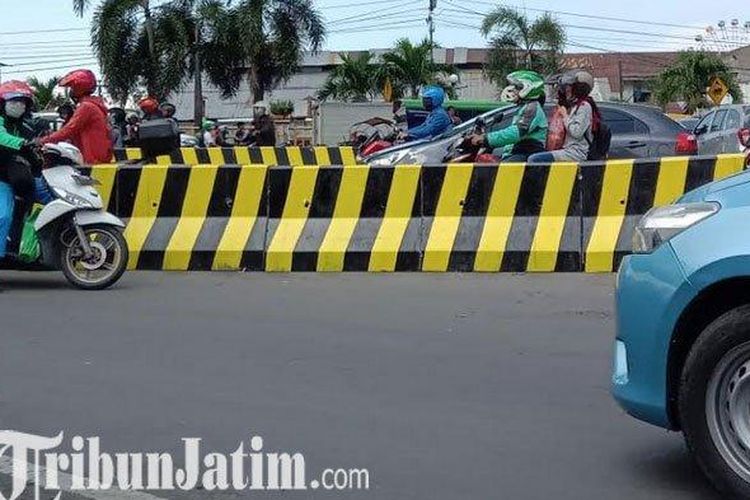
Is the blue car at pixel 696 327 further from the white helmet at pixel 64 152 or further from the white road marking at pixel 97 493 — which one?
the white helmet at pixel 64 152

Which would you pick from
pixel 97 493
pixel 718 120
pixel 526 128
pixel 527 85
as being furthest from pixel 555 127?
pixel 718 120

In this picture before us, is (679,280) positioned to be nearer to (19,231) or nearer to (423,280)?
(423,280)

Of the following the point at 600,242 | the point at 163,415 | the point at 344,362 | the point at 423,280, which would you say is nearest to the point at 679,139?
the point at 600,242

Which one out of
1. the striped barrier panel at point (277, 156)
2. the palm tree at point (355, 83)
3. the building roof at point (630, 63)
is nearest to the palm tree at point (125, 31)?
the palm tree at point (355, 83)

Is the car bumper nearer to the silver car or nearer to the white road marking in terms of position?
the white road marking

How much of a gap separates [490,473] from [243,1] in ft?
126

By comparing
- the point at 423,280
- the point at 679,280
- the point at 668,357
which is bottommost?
the point at 423,280

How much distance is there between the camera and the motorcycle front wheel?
993 centimetres

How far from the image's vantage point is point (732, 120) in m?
21.8

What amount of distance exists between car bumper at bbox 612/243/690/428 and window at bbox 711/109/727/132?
18.5 metres

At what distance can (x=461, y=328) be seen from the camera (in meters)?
8.37

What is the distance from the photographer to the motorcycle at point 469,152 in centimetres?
1264

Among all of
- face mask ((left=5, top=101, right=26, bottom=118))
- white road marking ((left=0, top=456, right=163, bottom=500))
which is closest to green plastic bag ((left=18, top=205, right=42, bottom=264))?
face mask ((left=5, top=101, right=26, bottom=118))

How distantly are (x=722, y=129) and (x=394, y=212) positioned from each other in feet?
41.4
